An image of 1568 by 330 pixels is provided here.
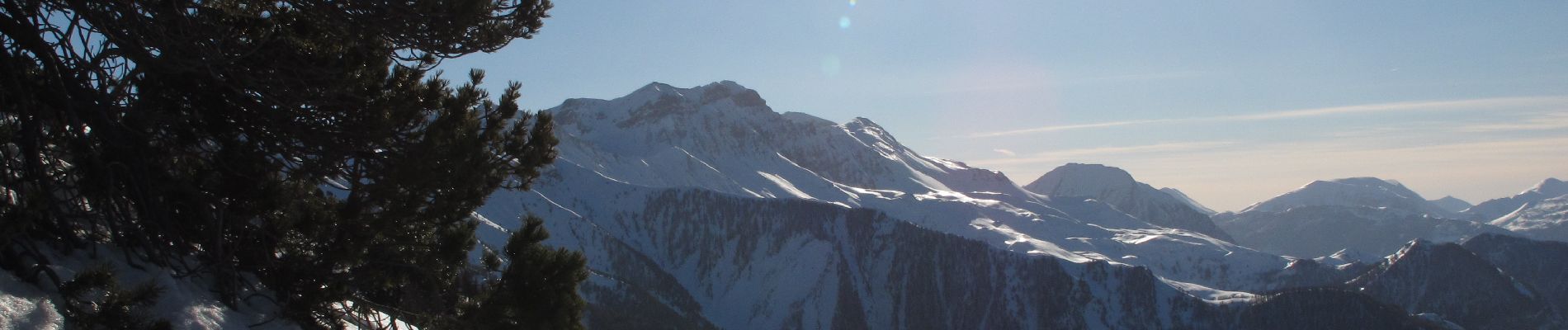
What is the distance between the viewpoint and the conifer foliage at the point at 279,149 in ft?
41.2

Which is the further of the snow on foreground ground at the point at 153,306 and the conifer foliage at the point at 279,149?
the conifer foliage at the point at 279,149

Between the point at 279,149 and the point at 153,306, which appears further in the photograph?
the point at 279,149

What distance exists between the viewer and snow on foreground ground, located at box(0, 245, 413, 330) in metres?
9.94

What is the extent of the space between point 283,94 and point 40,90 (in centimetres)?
282

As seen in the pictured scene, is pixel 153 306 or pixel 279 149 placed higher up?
pixel 279 149

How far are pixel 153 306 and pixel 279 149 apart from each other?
3889 mm

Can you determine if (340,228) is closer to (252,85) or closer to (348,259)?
(348,259)

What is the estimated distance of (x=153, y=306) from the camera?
11117 millimetres

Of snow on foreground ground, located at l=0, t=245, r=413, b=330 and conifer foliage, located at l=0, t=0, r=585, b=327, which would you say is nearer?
snow on foreground ground, located at l=0, t=245, r=413, b=330

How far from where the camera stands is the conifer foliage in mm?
12570

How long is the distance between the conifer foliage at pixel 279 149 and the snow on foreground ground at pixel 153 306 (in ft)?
0.68

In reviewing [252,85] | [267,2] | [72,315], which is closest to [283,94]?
[252,85]

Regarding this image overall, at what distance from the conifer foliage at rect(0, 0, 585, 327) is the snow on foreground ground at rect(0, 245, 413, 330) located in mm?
207

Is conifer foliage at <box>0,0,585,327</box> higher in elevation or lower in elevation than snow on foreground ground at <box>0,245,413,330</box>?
higher
